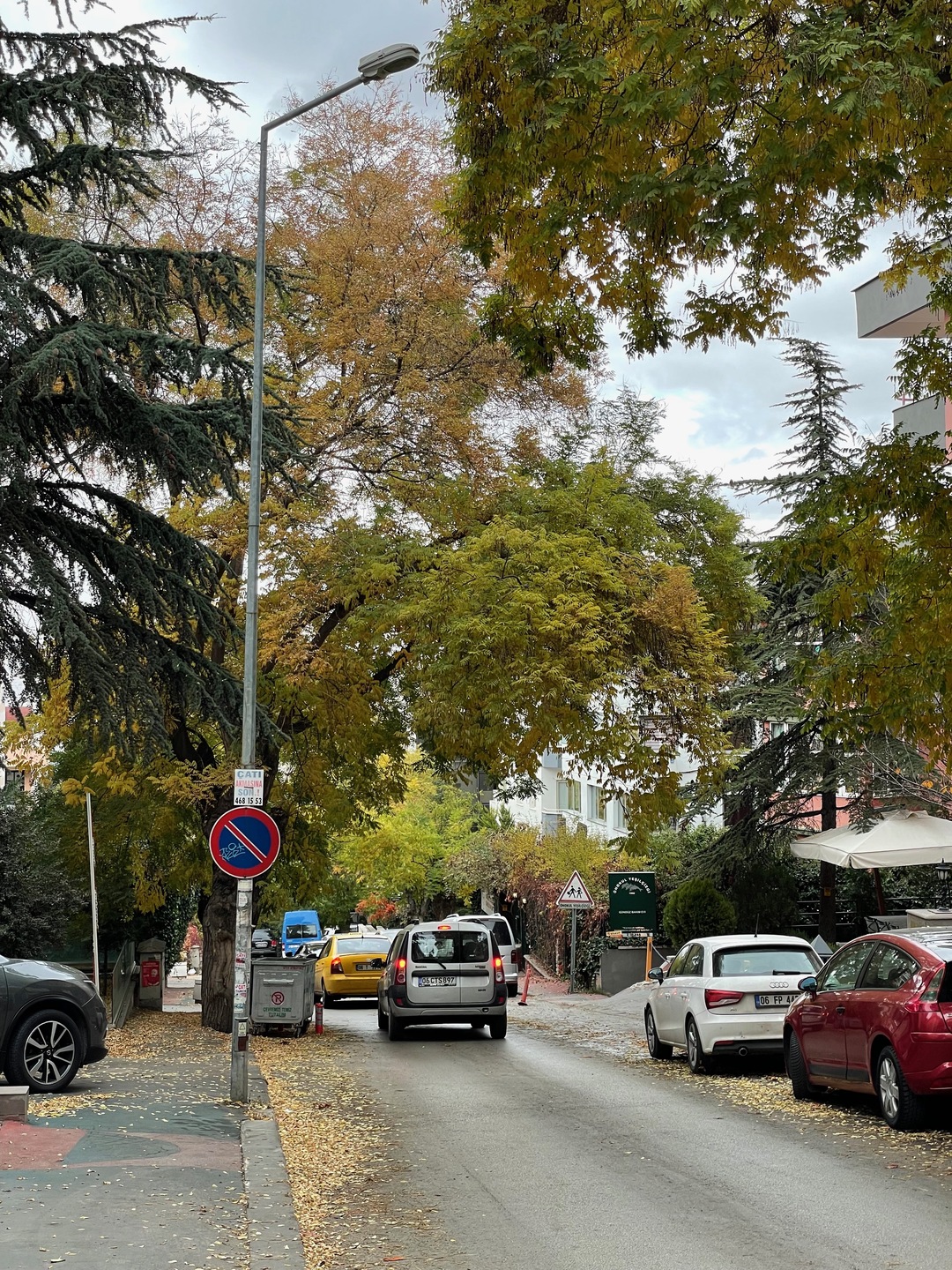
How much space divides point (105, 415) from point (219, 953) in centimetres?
1116

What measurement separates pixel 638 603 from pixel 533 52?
431 inches

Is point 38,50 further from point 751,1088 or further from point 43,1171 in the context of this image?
point 751,1088

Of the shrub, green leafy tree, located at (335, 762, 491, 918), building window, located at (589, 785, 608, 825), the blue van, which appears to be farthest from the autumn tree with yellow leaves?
Result: the blue van

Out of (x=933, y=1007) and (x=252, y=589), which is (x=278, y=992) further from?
(x=933, y=1007)

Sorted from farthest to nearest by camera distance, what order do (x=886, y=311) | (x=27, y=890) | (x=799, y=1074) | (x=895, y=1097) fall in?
(x=886, y=311), (x=27, y=890), (x=799, y=1074), (x=895, y=1097)

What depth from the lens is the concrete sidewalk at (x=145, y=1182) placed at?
7.48 meters

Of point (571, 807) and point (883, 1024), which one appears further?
point (571, 807)

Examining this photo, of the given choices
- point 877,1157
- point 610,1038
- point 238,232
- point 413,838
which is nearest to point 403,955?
point 610,1038

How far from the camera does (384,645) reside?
2170 cm

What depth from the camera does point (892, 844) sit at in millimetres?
25688

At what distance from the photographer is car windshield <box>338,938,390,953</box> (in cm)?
3450

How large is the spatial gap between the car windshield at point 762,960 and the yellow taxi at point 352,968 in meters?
18.2

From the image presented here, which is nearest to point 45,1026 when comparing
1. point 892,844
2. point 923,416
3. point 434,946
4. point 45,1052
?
point 45,1052

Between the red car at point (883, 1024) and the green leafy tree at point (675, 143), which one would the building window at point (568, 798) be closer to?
the red car at point (883, 1024)
